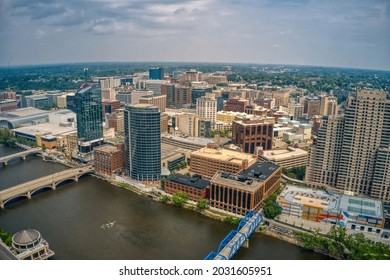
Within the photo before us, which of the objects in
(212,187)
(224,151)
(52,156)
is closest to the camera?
(212,187)

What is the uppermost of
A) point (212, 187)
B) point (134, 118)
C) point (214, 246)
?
point (134, 118)

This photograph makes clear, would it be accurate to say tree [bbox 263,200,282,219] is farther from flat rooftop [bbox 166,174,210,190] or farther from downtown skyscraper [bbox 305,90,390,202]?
downtown skyscraper [bbox 305,90,390,202]

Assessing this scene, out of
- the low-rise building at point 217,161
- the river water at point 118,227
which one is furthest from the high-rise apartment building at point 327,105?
the river water at point 118,227

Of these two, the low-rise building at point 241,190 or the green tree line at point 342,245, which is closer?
the green tree line at point 342,245

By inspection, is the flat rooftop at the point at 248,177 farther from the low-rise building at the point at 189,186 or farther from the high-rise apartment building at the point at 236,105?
the high-rise apartment building at the point at 236,105

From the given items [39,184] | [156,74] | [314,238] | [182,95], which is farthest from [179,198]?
[156,74]

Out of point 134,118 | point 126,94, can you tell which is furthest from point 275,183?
point 126,94

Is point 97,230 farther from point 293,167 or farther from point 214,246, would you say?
point 293,167

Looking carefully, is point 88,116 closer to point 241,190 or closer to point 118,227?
point 118,227
